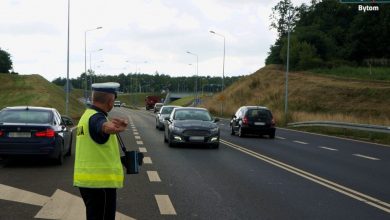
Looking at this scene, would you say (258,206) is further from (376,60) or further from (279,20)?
(279,20)

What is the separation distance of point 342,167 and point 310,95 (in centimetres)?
6193

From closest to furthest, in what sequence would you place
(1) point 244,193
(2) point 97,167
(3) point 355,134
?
(2) point 97,167, (1) point 244,193, (3) point 355,134

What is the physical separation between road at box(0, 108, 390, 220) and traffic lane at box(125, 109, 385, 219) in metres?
0.01

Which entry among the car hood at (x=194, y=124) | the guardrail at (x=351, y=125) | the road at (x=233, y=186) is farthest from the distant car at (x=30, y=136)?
the guardrail at (x=351, y=125)

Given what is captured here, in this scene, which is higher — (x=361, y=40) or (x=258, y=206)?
(x=361, y=40)

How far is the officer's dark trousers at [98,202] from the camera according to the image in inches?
190

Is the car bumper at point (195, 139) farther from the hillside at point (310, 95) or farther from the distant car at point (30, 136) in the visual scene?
the hillside at point (310, 95)

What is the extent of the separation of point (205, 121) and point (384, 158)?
20.3ft

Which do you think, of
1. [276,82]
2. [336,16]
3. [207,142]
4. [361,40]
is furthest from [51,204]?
[336,16]

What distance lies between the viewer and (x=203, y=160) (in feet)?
51.5

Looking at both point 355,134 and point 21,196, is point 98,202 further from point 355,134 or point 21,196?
point 355,134

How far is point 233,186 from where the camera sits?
1078cm

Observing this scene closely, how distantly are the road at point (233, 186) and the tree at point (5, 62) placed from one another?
112 metres

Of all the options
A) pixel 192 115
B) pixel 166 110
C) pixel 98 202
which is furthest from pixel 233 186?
pixel 166 110
